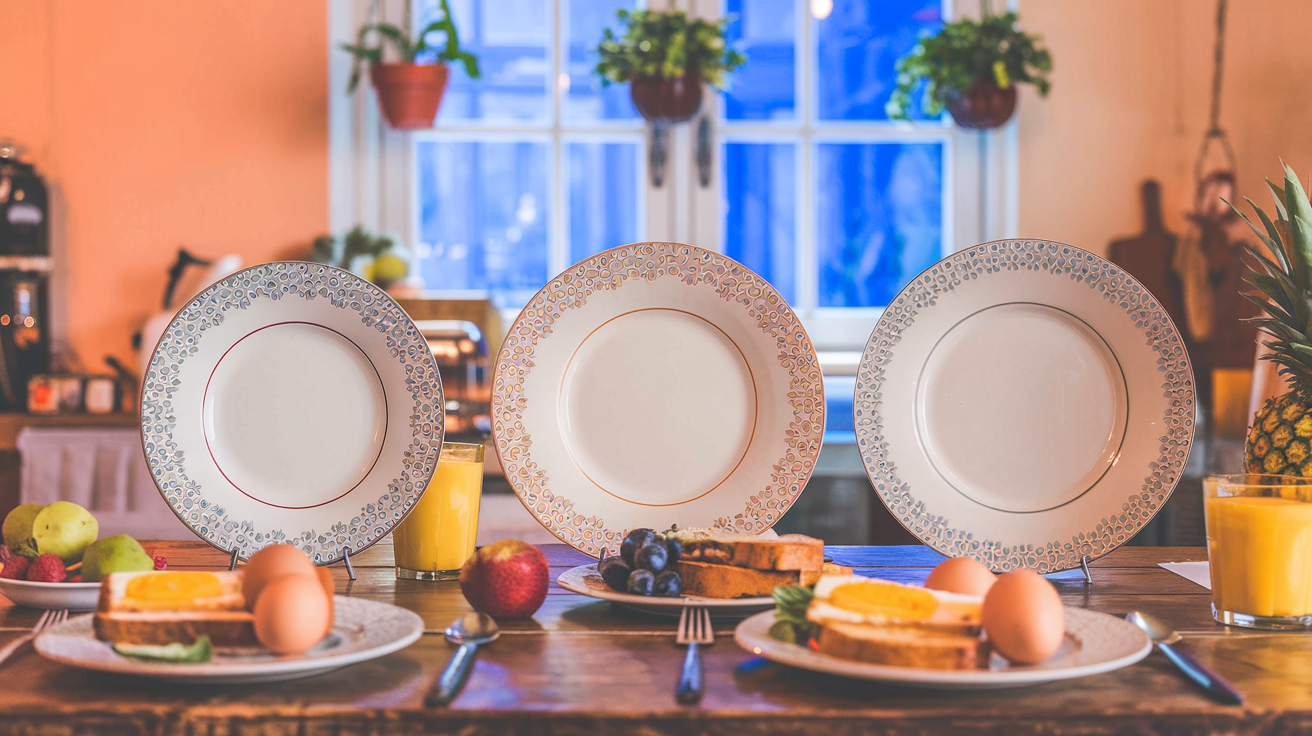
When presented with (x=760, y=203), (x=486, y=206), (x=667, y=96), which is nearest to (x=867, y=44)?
(x=760, y=203)

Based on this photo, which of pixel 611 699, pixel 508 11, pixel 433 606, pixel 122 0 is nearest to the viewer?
pixel 611 699

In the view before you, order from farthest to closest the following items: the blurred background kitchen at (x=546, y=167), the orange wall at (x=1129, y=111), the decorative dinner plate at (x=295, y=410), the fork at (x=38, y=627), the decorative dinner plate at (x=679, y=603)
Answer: the orange wall at (x=1129, y=111), the blurred background kitchen at (x=546, y=167), the decorative dinner plate at (x=295, y=410), the decorative dinner plate at (x=679, y=603), the fork at (x=38, y=627)

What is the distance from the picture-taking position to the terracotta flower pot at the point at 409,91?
103 inches

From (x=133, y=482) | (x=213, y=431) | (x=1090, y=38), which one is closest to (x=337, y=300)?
(x=213, y=431)

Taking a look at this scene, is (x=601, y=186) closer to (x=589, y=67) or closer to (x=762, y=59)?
(x=589, y=67)

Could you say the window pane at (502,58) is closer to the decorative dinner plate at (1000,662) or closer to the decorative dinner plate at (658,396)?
the decorative dinner plate at (658,396)

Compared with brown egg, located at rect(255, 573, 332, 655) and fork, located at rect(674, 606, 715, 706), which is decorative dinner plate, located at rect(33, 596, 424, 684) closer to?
brown egg, located at rect(255, 573, 332, 655)

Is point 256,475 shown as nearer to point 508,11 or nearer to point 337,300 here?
point 337,300

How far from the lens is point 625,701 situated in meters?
0.59

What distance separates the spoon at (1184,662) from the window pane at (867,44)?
2390mm

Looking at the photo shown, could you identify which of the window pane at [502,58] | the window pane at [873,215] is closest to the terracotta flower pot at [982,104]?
the window pane at [873,215]

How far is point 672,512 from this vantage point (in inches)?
37.6

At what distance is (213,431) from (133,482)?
167 cm

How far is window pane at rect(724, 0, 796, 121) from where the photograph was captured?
2916mm
